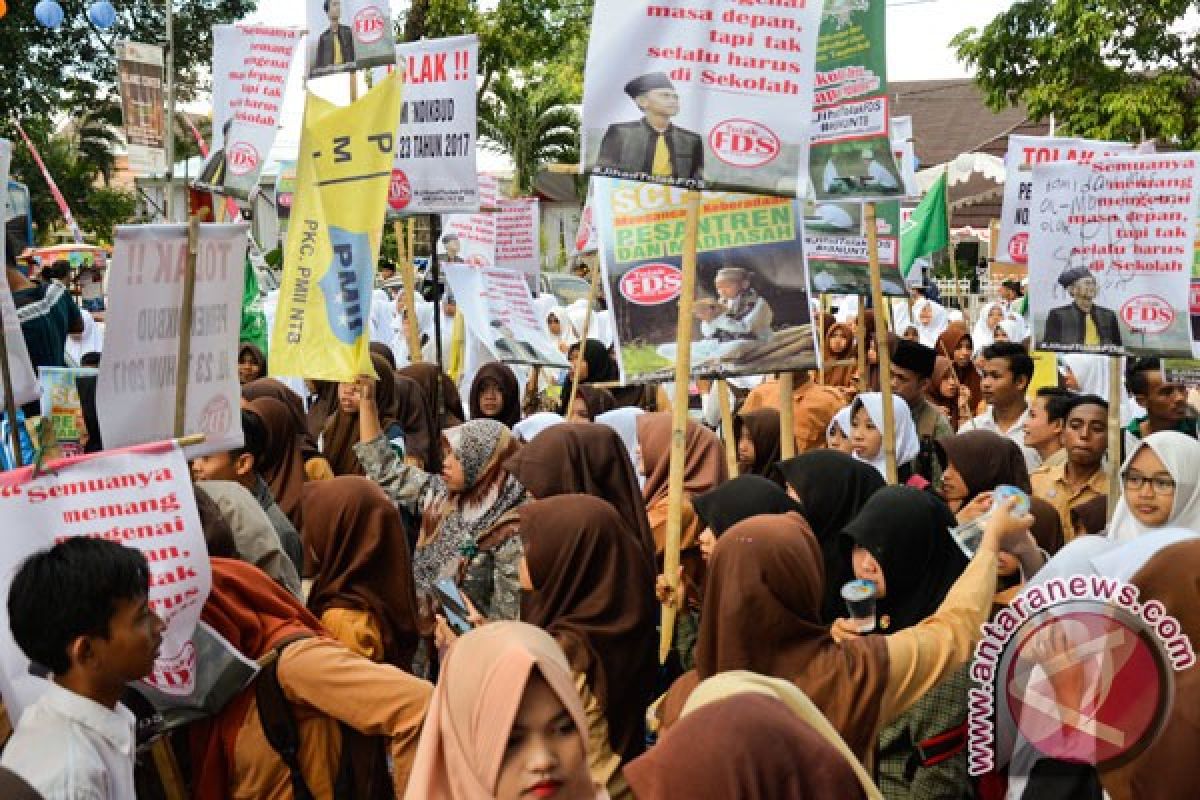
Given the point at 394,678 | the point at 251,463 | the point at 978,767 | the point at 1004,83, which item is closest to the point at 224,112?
the point at 251,463

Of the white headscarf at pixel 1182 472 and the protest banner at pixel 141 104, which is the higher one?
the protest banner at pixel 141 104

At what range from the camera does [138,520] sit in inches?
126

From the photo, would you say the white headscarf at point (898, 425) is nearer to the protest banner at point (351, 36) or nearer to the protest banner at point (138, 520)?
the protest banner at point (351, 36)

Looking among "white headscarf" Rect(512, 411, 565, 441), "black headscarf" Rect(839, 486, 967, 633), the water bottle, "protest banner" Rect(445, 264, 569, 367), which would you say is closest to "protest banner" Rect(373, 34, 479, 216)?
"protest banner" Rect(445, 264, 569, 367)

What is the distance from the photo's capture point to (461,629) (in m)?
4.38

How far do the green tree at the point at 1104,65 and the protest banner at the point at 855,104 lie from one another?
14358mm

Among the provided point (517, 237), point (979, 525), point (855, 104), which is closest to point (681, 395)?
point (979, 525)

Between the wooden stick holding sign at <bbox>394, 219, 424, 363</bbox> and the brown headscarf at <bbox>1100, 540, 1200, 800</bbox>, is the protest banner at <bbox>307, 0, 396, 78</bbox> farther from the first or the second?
the brown headscarf at <bbox>1100, 540, 1200, 800</bbox>

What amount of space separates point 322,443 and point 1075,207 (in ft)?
11.5

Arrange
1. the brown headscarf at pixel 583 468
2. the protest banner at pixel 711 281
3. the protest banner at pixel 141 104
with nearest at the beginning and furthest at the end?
1. the brown headscarf at pixel 583 468
2. the protest banner at pixel 711 281
3. the protest banner at pixel 141 104

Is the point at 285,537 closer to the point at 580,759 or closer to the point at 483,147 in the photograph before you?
the point at 580,759

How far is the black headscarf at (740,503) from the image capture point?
4.62 metres

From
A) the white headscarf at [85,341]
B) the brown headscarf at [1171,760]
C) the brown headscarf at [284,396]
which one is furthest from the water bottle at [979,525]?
the white headscarf at [85,341]

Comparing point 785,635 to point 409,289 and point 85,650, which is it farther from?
point 409,289
